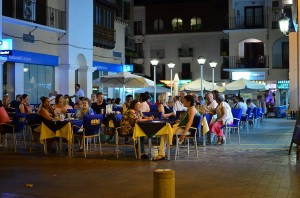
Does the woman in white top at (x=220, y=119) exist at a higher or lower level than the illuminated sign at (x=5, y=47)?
lower

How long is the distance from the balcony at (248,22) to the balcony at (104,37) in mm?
14227

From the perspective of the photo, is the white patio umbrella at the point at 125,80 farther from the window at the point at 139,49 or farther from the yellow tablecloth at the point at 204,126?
the window at the point at 139,49

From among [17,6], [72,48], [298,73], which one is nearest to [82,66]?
[72,48]

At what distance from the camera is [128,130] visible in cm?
1313

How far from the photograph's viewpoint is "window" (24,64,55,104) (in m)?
25.9

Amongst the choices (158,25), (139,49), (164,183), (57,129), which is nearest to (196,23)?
(158,25)

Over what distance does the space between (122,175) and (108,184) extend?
961 mm

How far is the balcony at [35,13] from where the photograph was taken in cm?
2423

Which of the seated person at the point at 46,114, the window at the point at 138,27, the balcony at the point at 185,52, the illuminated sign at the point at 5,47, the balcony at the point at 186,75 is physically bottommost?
the seated person at the point at 46,114

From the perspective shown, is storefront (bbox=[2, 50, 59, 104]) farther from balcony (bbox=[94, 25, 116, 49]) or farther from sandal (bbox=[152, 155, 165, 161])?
sandal (bbox=[152, 155, 165, 161])

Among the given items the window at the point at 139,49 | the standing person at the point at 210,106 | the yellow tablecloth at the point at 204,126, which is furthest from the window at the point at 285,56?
the yellow tablecloth at the point at 204,126

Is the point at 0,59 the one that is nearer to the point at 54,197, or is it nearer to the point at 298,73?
the point at 298,73

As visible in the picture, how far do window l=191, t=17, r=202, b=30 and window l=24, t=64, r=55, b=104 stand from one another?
28795mm

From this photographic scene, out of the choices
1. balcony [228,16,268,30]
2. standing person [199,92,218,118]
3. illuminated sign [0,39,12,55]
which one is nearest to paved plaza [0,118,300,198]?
standing person [199,92,218,118]
